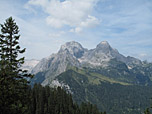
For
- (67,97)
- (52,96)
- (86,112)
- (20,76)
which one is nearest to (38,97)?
(52,96)

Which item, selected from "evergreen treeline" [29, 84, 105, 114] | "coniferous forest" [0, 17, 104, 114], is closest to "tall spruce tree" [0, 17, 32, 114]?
"coniferous forest" [0, 17, 104, 114]

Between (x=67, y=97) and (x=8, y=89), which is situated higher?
(x=8, y=89)

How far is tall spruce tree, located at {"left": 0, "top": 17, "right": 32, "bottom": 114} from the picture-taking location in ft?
77.4

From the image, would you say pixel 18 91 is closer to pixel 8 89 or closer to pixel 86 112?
pixel 8 89

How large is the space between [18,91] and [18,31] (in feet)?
38.4

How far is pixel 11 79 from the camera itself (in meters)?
27.2

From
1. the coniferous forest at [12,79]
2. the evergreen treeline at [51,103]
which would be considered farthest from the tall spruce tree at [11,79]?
the evergreen treeline at [51,103]

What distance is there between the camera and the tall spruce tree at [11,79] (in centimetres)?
2358

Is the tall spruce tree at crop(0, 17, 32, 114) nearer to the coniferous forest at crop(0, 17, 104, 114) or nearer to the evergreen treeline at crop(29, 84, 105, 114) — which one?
the coniferous forest at crop(0, 17, 104, 114)

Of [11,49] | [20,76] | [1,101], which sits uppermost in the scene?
[11,49]

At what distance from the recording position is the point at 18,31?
30953mm

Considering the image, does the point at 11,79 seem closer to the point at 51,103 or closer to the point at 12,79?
the point at 12,79

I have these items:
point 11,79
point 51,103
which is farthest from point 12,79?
point 51,103

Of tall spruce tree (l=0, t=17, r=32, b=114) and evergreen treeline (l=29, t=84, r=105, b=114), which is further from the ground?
tall spruce tree (l=0, t=17, r=32, b=114)
